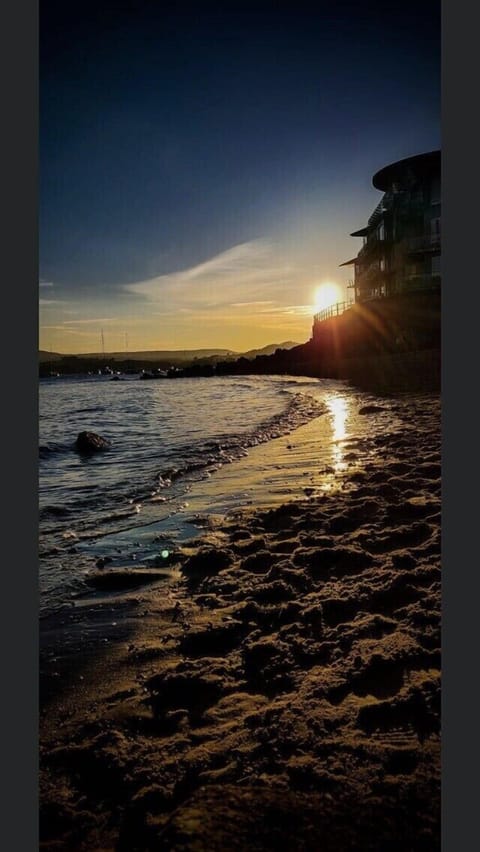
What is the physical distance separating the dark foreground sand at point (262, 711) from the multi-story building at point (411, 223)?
80.4 feet

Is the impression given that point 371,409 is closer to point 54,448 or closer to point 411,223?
point 54,448

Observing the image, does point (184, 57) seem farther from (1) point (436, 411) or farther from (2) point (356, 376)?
(2) point (356, 376)

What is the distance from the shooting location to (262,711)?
2.01 meters

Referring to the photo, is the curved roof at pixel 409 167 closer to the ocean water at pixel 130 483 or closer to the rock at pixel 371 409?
the rock at pixel 371 409

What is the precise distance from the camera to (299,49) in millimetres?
4141

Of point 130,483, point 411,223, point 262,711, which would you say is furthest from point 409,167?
point 262,711

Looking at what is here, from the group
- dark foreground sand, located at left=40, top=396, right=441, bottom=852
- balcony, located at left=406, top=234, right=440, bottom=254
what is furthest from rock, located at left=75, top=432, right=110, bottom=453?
balcony, located at left=406, top=234, right=440, bottom=254

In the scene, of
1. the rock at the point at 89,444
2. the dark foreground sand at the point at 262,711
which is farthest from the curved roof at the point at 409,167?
the dark foreground sand at the point at 262,711

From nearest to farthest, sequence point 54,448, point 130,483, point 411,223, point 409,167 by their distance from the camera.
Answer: point 130,483 < point 54,448 < point 409,167 < point 411,223

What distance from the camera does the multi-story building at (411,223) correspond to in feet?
84.6

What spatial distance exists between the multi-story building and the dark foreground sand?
24.5 meters

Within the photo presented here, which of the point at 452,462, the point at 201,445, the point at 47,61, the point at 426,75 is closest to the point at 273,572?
the point at 452,462

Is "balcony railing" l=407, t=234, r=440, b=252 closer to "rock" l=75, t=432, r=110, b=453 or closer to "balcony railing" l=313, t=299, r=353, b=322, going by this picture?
"balcony railing" l=313, t=299, r=353, b=322

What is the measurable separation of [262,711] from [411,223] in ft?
97.5
